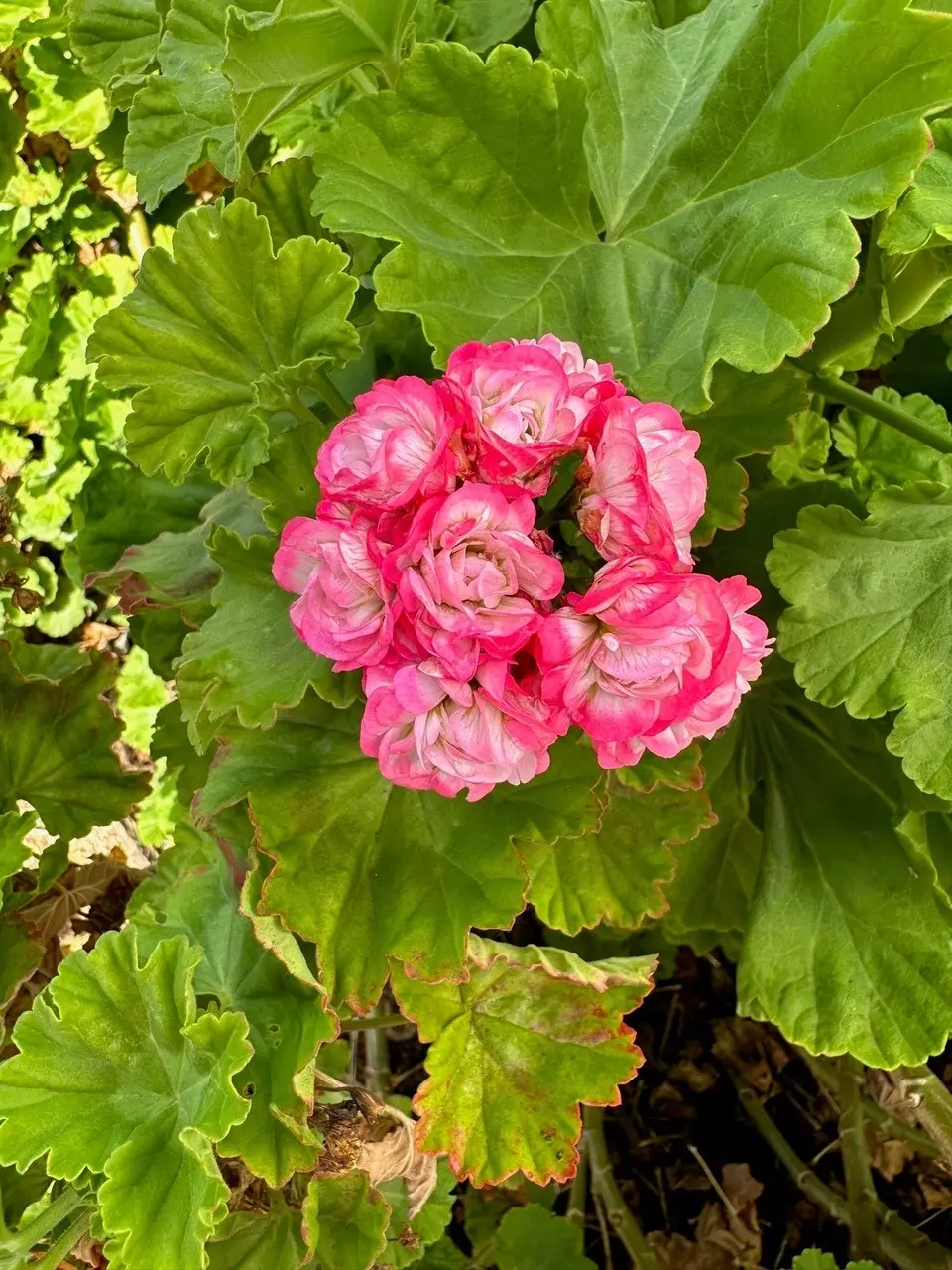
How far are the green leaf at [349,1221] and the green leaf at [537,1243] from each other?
1.32 feet

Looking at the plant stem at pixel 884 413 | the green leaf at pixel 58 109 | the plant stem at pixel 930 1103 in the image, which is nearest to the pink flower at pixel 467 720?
the plant stem at pixel 884 413

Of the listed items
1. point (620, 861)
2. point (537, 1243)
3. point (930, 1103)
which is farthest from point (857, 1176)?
point (620, 861)

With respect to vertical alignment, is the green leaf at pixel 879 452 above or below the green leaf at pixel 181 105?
below

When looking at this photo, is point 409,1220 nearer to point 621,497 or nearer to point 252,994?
point 252,994

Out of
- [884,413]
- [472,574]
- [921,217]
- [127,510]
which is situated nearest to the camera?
[472,574]

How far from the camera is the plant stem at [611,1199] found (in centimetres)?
133

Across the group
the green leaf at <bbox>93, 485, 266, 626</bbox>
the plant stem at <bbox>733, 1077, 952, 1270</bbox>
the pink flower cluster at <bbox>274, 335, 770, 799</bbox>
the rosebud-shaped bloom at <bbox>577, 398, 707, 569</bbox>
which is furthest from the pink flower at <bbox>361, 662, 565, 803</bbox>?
the plant stem at <bbox>733, 1077, 952, 1270</bbox>

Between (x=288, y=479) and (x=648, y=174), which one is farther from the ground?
(x=648, y=174)

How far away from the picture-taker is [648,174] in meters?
0.90

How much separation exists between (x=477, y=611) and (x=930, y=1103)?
817 millimetres

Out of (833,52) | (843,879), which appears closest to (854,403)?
(833,52)

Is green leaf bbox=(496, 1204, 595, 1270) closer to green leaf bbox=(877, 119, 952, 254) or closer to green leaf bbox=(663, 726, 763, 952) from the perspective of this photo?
green leaf bbox=(663, 726, 763, 952)

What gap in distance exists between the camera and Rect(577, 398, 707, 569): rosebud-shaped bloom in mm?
636

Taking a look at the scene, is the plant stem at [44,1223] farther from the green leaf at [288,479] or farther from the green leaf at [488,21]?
the green leaf at [488,21]
